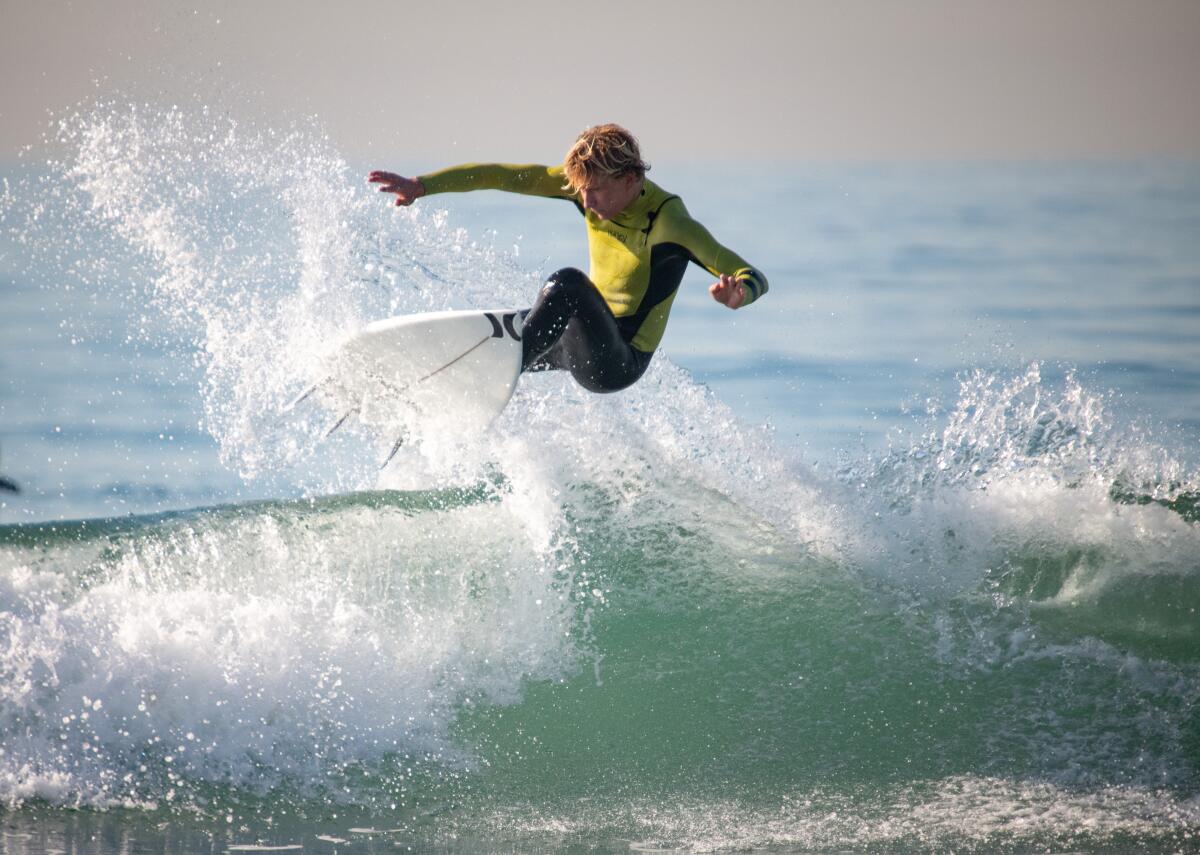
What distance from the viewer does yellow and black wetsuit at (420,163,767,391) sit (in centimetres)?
452

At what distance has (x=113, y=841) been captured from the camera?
349 centimetres

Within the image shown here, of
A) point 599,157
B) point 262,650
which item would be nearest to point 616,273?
point 599,157

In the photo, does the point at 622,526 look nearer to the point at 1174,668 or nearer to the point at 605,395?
the point at 605,395

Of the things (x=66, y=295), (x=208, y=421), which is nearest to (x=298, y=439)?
(x=208, y=421)

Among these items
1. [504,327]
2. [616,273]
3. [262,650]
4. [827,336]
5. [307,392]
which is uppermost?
[827,336]

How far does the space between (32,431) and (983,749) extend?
7678 millimetres

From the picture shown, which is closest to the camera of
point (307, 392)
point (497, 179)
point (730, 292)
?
point (730, 292)

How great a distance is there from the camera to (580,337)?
15.0 ft

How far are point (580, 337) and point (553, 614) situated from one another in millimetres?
1006

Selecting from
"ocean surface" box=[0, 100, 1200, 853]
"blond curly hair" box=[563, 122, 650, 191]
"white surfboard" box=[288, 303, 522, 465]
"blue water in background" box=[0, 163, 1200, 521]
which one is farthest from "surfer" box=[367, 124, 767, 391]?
"blue water in background" box=[0, 163, 1200, 521]

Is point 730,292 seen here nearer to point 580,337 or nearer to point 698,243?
point 698,243

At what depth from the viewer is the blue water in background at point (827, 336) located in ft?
28.9

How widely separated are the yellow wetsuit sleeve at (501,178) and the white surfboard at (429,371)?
0.48m

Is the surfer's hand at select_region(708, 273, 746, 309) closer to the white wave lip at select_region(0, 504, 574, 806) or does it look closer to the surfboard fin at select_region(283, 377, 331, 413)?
the white wave lip at select_region(0, 504, 574, 806)
